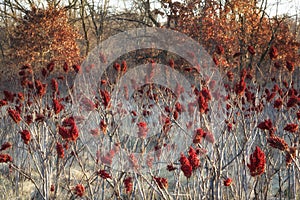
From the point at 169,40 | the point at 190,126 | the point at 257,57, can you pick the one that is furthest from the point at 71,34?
the point at 190,126

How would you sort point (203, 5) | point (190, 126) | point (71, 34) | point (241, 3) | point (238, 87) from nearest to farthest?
point (238, 87)
point (190, 126)
point (241, 3)
point (203, 5)
point (71, 34)

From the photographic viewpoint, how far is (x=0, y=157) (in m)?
2.38

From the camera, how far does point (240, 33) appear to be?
13.6 meters

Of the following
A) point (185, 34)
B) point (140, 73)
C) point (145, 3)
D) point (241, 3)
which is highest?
point (145, 3)

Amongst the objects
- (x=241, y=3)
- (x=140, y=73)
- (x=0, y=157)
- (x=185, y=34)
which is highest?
(x=241, y=3)

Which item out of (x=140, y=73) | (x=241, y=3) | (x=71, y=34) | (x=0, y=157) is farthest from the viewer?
(x=71, y=34)

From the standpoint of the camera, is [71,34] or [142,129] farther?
[71,34]

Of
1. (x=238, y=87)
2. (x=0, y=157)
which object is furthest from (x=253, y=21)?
(x=0, y=157)

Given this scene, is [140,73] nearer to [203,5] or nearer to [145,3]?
[203,5]

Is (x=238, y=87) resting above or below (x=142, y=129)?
above

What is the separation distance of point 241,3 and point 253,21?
1.39 metres

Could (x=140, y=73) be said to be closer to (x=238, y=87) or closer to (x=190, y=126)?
(x=190, y=126)

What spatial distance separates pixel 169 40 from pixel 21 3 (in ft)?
32.4

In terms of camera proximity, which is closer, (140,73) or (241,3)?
(140,73)
